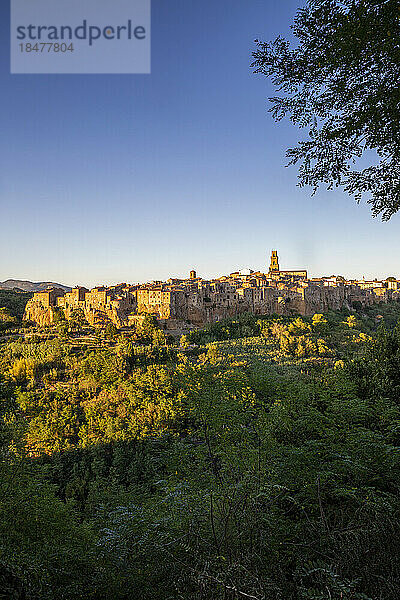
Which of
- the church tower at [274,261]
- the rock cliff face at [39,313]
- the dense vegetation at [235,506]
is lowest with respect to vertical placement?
the dense vegetation at [235,506]

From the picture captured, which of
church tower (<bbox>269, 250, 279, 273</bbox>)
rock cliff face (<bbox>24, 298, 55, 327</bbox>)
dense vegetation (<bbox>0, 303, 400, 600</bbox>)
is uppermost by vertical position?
church tower (<bbox>269, 250, 279, 273</bbox>)

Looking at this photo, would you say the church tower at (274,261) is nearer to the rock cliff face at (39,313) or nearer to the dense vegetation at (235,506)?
the rock cliff face at (39,313)

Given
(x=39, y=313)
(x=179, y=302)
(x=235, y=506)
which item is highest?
(x=179, y=302)

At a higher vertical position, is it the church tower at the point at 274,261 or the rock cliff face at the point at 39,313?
the church tower at the point at 274,261

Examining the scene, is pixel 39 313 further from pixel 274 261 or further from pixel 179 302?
pixel 274 261

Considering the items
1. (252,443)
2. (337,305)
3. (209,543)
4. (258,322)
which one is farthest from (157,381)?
(337,305)

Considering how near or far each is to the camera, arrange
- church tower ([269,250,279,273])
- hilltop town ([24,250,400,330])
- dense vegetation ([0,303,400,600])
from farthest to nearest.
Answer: church tower ([269,250,279,273]) < hilltop town ([24,250,400,330]) < dense vegetation ([0,303,400,600])

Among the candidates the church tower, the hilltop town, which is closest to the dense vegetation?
the hilltop town

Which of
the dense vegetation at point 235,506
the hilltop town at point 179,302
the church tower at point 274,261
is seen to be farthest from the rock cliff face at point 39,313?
the church tower at point 274,261

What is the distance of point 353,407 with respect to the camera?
479 centimetres

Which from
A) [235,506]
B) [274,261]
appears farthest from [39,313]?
[274,261]

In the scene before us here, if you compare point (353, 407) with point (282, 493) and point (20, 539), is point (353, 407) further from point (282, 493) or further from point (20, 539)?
point (20, 539)

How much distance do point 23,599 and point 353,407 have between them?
4.21 meters

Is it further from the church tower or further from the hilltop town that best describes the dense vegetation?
the church tower
